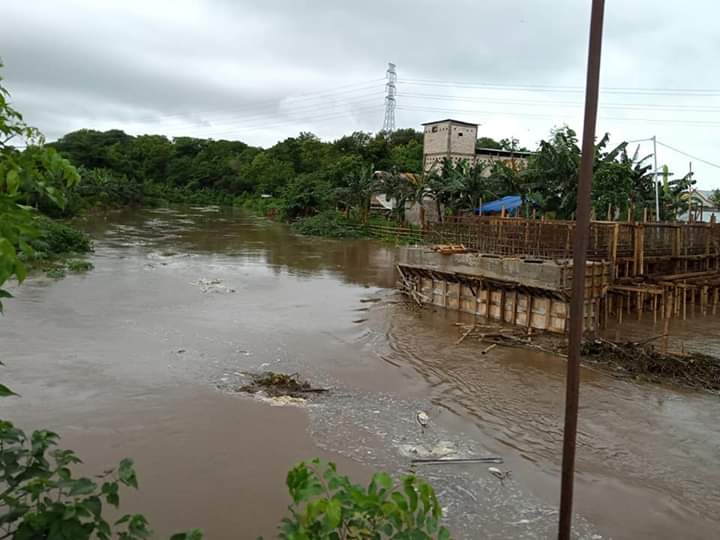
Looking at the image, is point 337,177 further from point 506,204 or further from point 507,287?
point 507,287

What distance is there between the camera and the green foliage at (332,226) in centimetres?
4922

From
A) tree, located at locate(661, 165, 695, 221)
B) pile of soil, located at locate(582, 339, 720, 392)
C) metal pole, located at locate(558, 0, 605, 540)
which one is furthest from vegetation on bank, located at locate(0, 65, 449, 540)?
tree, located at locate(661, 165, 695, 221)

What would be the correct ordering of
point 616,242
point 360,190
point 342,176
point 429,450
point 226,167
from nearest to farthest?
point 429,450 < point 616,242 < point 360,190 < point 342,176 < point 226,167

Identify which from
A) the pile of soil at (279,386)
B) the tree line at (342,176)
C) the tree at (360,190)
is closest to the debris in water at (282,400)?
the pile of soil at (279,386)

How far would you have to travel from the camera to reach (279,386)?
1282 cm

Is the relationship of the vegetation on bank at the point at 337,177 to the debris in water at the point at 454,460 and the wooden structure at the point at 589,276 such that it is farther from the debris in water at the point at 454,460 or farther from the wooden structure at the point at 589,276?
the debris in water at the point at 454,460

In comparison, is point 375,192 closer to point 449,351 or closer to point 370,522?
point 449,351

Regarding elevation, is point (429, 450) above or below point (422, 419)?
below

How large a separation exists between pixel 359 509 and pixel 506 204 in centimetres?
3551

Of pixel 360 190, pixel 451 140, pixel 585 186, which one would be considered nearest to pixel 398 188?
pixel 360 190

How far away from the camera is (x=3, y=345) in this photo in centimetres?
1491

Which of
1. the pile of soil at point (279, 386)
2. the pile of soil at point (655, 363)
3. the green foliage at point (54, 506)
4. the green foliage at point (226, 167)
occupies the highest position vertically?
the green foliage at point (226, 167)

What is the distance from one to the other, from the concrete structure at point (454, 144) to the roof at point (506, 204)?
13.8 meters

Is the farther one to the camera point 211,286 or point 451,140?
point 451,140
